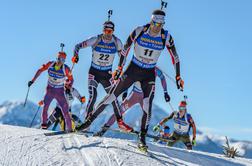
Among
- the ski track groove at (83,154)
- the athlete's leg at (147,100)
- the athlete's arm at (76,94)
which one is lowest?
the ski track groove at (83,154)

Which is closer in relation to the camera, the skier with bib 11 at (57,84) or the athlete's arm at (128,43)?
the athlete's arm at (128,43)

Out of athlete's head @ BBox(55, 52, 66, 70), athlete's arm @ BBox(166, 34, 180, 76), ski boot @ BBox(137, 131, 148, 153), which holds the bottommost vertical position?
ski boot @ BBox(137, 131, 148, 153)

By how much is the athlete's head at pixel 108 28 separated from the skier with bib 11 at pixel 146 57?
9.65ft

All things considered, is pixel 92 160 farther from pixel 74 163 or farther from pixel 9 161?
pixel 9 161

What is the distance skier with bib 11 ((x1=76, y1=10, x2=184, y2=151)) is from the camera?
35.4 ft

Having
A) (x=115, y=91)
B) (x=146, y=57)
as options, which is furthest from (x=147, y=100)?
(x=146, y=57)

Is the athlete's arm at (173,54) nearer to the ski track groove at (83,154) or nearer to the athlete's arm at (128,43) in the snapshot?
the athlete's arm at (128,43)

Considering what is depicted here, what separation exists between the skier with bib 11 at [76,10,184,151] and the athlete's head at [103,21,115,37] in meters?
2.94

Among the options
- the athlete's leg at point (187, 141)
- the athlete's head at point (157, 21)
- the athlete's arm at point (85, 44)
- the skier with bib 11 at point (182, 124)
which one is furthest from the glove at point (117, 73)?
the athlete's leg at point (187, 141)

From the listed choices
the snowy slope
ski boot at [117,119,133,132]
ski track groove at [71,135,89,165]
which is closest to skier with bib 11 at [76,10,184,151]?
the snowy slope

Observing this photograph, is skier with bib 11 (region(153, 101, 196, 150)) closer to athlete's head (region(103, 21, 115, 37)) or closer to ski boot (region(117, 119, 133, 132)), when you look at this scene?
athlete's head (region(103, 21, 115, 37))

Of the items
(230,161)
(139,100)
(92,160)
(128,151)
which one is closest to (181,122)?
(139,100)

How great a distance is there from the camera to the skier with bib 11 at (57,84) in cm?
1549

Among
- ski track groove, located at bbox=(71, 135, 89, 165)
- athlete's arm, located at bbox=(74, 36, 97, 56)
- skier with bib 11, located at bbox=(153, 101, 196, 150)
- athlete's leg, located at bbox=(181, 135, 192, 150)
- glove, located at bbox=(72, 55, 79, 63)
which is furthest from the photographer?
skier with bib 11, located at bbox=(153, 101, 196, 150)
